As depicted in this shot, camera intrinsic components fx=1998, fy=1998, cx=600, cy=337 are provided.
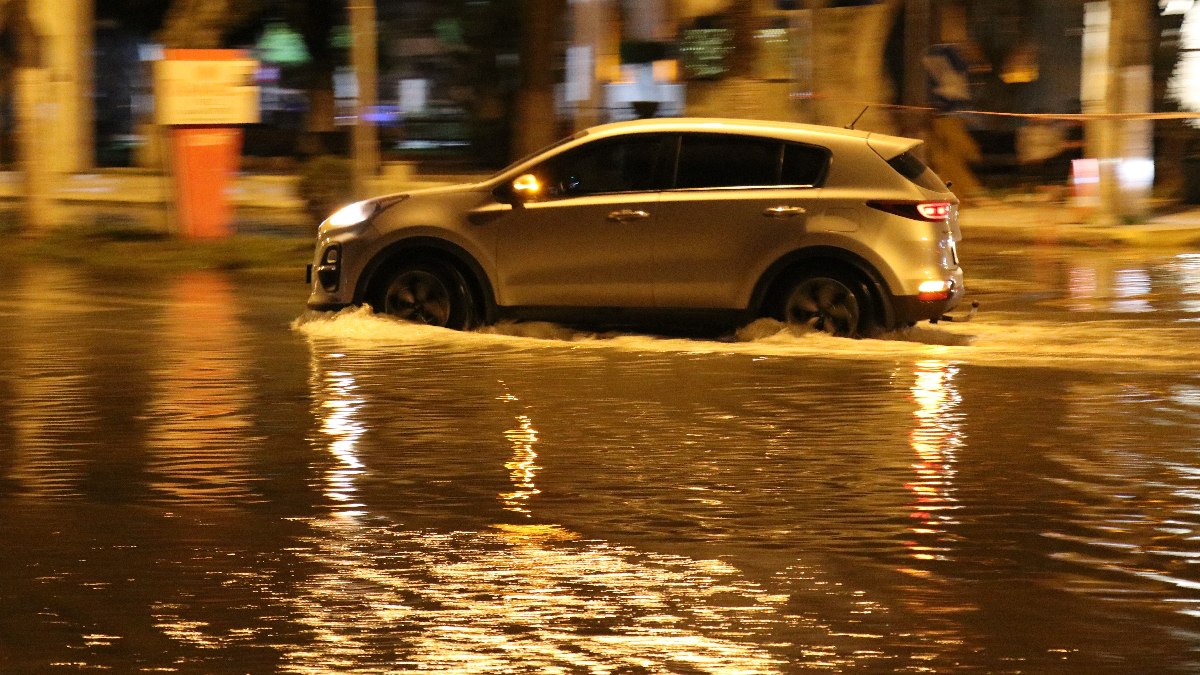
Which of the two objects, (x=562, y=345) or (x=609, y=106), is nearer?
(x=562, y=345)

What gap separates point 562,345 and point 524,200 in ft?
3.38

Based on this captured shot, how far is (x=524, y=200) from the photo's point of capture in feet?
45.0

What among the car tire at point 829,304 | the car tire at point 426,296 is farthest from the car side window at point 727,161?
the car tire at point 426,296

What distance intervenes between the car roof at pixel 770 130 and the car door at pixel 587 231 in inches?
3.9

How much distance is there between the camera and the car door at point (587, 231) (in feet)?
44.4

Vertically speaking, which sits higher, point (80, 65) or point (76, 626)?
point (80, 65)

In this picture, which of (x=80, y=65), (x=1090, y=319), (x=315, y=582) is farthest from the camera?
(x=80, y=65)

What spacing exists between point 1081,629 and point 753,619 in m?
1.05

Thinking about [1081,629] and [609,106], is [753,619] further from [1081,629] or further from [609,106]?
[609,106]

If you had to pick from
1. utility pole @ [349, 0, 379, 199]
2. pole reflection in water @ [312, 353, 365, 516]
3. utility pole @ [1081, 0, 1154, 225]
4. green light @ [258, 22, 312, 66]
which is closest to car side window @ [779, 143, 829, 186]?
pole reflection in water @ [312, 353, 365, 516]

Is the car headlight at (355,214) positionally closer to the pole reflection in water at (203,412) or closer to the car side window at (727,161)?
the pole reflection in water at (203,412)

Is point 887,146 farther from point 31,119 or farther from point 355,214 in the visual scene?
point 31,119

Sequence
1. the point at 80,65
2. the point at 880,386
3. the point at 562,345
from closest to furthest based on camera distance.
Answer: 1. the point at 880,386
2. the point at 562,345
3. the point at 80,65

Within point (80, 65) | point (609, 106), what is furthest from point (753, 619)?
point (609, 106)
